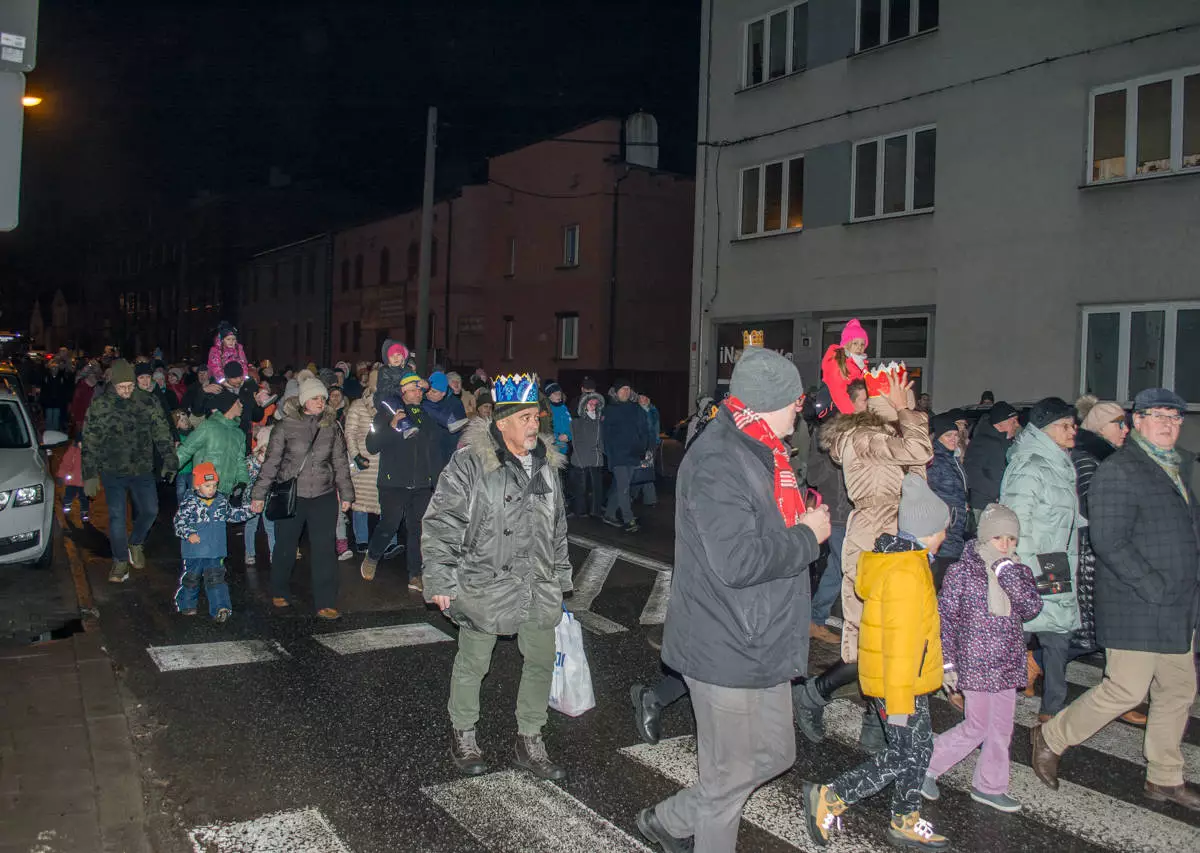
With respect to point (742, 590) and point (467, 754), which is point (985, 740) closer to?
point (742, 590)

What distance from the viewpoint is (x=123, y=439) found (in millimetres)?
9461

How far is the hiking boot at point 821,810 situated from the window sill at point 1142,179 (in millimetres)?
13172

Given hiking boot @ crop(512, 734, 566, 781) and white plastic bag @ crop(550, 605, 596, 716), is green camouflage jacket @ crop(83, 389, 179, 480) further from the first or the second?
hiking boot @ crop(512, 734, 566, 781)

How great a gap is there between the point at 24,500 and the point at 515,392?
6.19 metres

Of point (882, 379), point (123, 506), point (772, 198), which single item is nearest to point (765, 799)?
point (882, 379)

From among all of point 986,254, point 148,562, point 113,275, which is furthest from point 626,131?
point 113,275

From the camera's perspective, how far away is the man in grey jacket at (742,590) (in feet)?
11.8

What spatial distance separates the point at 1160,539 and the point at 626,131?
28.0 m

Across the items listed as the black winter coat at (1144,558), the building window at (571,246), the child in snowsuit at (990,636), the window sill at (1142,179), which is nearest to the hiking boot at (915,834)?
the child in snowsuit at (990,636)

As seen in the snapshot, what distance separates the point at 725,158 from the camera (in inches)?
877

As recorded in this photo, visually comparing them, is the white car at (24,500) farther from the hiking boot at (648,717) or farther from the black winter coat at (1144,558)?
the black winter coat at (1144,558)

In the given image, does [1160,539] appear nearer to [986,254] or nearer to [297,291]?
[986,254]

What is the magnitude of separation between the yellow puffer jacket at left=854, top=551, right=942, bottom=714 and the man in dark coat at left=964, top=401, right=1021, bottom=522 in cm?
469

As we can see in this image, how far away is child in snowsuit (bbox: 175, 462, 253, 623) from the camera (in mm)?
8039
